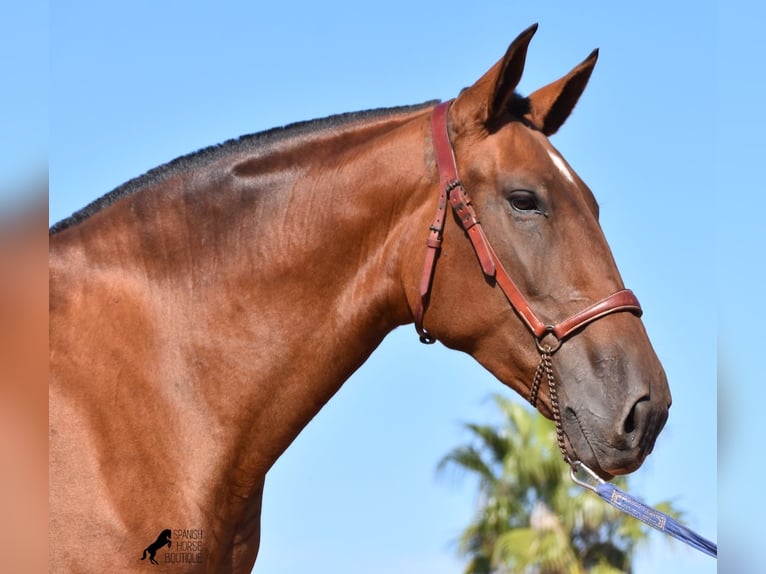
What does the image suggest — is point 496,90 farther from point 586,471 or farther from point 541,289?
point 586,471

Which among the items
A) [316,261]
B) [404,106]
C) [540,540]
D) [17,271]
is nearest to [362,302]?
[316,261]

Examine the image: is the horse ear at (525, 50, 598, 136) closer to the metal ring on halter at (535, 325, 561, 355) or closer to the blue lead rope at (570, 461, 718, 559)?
the metal ring on halter at (535, 325, 561, 355)

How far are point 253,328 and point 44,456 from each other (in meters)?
1.86

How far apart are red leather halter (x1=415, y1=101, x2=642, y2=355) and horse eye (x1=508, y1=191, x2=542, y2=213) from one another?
7.1 inches

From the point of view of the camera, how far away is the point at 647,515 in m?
3.96

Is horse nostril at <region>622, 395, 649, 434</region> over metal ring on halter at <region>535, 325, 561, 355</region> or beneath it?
beneath

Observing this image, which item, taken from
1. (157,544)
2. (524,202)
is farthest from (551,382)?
(157,544)

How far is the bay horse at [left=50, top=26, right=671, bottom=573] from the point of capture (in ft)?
12.8

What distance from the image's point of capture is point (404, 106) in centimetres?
478

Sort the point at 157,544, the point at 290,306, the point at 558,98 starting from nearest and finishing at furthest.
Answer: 1. the point at 157,544
2. the point at 290,306
3. the point at 558,98

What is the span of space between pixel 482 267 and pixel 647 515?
1201 millimetres

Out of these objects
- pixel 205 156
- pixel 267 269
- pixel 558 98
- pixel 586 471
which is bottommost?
pixel 586 471

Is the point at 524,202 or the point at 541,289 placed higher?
the point at 524,202

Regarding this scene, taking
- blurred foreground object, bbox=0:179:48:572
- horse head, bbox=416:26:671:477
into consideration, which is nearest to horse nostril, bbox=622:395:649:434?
horse head, bbox=416:26:671:477
